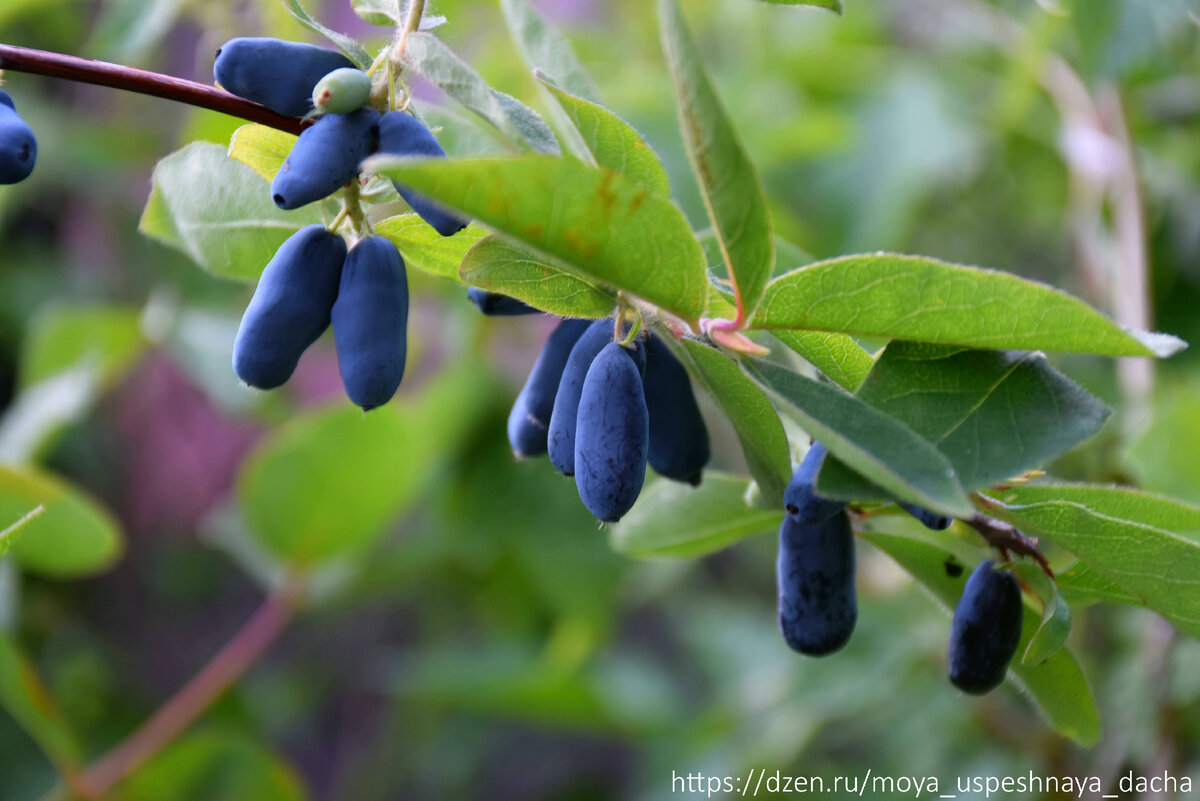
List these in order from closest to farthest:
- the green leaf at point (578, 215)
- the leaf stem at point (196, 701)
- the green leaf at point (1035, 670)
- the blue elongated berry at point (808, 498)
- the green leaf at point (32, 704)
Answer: the green leaf at point (578, 215), the blue elongated berry at point (808, 498), the green leaf at point (1035, 670), the green leaf at point (32, 704), the leaf stem at point (196, 701)

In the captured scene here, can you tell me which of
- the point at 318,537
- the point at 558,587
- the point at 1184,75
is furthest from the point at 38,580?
the point at 1184,75

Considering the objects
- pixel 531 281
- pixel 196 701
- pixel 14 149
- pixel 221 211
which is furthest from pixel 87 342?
pixel 531 281

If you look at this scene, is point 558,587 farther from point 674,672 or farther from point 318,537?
point 674,672

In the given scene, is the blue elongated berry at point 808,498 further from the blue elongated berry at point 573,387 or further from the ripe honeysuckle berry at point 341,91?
the ripe honeysuckle berry at point 341,91

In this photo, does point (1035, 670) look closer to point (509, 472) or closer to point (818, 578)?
point (818, 578)

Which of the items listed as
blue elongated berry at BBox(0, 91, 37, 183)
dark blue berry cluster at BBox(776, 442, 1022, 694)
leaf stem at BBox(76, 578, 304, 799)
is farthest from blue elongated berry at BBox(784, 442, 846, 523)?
leaf stem at BBox(76, 578, 304, 799)

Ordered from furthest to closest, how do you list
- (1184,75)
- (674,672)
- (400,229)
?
(674,672), (1184,75), (400,229)

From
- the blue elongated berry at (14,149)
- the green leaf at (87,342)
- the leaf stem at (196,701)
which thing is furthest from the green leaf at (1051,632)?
the green leaf at (87,342)
